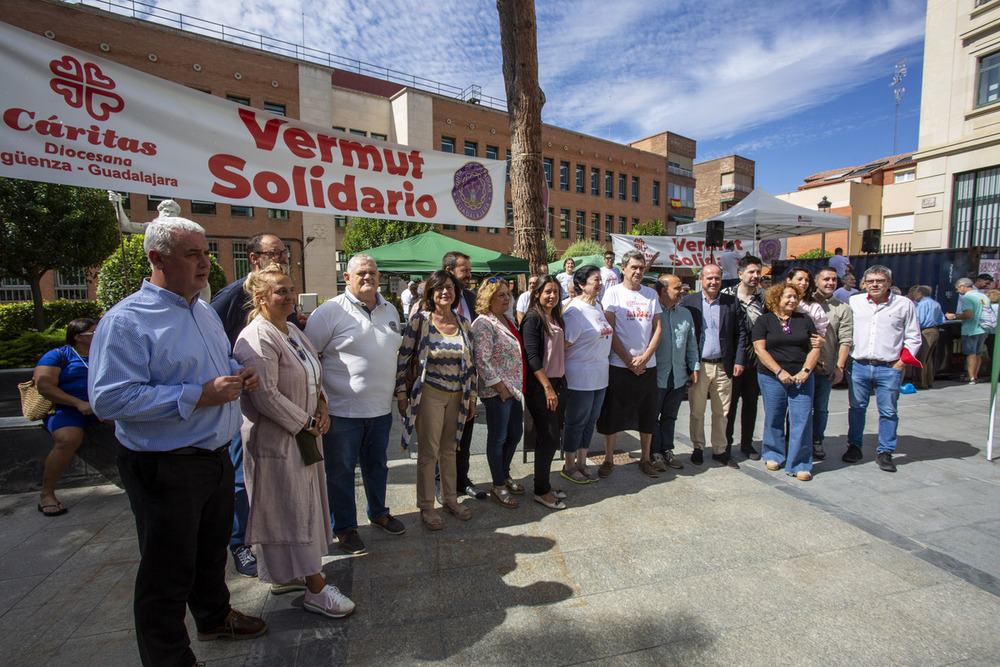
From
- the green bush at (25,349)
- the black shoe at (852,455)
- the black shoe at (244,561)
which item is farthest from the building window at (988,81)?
the green bush at (25,349)

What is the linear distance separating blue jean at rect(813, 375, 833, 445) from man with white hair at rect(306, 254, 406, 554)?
4.11m

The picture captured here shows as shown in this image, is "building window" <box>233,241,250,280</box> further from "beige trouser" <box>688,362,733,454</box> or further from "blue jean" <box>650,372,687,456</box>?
"beige trouser" <box>688,362,733,454</box>

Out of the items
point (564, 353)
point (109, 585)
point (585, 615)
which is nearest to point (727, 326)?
point (564, 353)

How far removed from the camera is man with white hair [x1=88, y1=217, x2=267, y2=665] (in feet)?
6.16

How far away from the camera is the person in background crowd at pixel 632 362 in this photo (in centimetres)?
446

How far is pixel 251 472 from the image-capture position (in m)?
2.62

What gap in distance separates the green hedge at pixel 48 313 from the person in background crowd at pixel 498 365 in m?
18.0

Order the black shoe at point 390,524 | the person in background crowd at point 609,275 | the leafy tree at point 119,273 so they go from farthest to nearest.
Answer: the leafy tree at point 119,273, the person in background crowd at point 609,275, the black shoe at point 390,524

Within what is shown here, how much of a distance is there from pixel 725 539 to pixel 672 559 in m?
0.52

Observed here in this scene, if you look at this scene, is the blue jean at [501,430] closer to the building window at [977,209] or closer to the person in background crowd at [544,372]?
the person in background crowd at [544,372]

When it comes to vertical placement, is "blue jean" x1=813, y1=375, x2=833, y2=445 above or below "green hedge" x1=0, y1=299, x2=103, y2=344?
below

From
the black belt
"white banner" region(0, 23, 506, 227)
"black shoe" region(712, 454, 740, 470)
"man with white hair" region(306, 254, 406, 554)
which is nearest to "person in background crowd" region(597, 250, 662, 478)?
"black shoe" region(712, 454, 740, 470)

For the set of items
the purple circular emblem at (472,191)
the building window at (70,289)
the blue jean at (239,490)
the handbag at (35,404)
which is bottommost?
the blue jean at (239,490)

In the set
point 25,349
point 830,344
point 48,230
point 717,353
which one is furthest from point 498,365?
point 48,230
